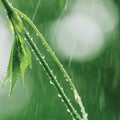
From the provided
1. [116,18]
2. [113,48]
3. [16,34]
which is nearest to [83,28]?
[116,18]

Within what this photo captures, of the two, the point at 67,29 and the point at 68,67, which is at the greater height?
the point at 68,67

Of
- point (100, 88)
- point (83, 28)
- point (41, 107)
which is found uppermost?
point (41, 107)

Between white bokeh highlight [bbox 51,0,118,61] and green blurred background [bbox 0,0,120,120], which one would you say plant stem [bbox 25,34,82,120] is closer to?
green blurred background [bbox 0,0,120,120]

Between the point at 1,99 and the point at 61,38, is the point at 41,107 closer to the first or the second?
the point at 1,99

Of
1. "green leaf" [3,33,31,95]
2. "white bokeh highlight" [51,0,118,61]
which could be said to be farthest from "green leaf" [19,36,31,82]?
"white bokeh highlight" [51,0,118,61]

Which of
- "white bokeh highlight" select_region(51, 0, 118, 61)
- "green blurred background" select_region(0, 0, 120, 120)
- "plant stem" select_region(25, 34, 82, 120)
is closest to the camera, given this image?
"plant stem" select_region(25, 34, 82, 120)

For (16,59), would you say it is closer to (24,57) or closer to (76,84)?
(24,57)

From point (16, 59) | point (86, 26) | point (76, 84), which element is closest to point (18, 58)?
point (16, 59)

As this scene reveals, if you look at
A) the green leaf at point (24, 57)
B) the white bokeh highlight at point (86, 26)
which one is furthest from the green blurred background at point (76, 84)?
the green leaf at point (24, 57)

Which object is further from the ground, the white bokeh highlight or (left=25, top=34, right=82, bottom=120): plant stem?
(left=25, top=34, right=82, bottom=120): plant stem
